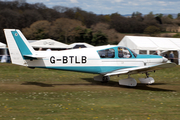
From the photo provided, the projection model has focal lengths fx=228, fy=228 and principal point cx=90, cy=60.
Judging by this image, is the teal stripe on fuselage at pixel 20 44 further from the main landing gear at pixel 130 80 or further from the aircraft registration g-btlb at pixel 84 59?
the main landing gear at pixel 130 80

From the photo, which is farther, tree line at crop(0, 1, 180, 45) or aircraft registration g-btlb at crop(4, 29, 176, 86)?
tree line at crop(0, 1, 180, 45)

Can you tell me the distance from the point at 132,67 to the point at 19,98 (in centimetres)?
579

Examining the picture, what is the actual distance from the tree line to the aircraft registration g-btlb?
128 ft

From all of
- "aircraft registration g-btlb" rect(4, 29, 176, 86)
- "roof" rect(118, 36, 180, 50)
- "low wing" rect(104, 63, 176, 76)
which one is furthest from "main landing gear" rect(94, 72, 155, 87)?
"roof" rect(118, 36, 180, 50)

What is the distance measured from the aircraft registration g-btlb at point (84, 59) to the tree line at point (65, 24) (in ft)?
128

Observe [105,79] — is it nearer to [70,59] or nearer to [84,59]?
[84,59]

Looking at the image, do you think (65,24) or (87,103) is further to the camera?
(65,24)

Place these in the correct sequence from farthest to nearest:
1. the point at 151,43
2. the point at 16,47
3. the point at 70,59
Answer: the point at 151,43 < the point at 70,59 < the point at 16,47

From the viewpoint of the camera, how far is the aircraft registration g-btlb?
34.8 feet

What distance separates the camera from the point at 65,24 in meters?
63.5

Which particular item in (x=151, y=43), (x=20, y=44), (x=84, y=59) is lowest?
(x=84, y=59)

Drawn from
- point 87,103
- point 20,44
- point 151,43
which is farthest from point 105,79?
point 151,43

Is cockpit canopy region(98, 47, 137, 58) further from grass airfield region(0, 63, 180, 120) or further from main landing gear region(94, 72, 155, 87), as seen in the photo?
grass airfield region(0, 63, 180, 120)

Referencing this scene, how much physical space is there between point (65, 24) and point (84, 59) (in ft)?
176
